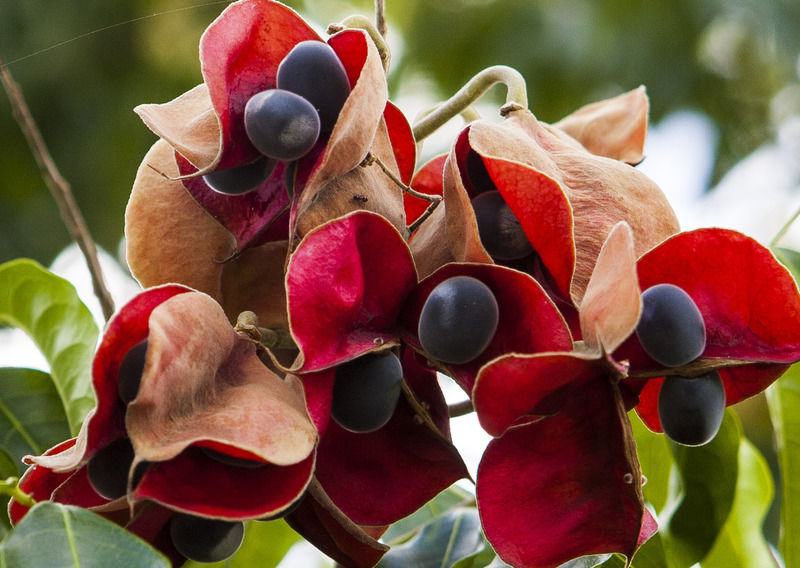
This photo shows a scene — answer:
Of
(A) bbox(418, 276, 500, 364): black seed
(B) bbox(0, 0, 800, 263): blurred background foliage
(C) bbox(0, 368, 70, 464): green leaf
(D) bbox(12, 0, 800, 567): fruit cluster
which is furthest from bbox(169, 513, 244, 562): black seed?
(B) bbox(0, 0, 800, 263): blurred background foliage

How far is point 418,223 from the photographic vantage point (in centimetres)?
64

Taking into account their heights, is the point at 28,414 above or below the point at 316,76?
below

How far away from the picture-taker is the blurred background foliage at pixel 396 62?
250cm

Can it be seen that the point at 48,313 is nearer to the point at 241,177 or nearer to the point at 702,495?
the point at 241,177

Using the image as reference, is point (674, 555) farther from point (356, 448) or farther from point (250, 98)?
point (250, 98)

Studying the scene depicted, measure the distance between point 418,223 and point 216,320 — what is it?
0.51ft

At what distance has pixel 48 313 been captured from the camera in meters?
1.01

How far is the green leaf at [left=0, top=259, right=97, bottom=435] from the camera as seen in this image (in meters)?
1.00

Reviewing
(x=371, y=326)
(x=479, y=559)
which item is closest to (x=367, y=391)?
(x=371, y=326)

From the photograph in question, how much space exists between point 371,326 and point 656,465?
532mm

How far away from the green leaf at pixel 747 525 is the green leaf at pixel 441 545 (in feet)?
0.77

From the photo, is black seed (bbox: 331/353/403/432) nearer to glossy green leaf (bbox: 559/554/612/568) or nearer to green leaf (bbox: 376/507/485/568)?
glossy green leaf (bbox: 559/554/612/568)

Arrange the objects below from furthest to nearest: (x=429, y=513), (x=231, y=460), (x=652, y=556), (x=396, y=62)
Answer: (x=396, y=62)
(x=429, y=513)
(x=652, y=556)
(x=231, y=460)

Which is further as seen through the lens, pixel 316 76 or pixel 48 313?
pixel 48 313
